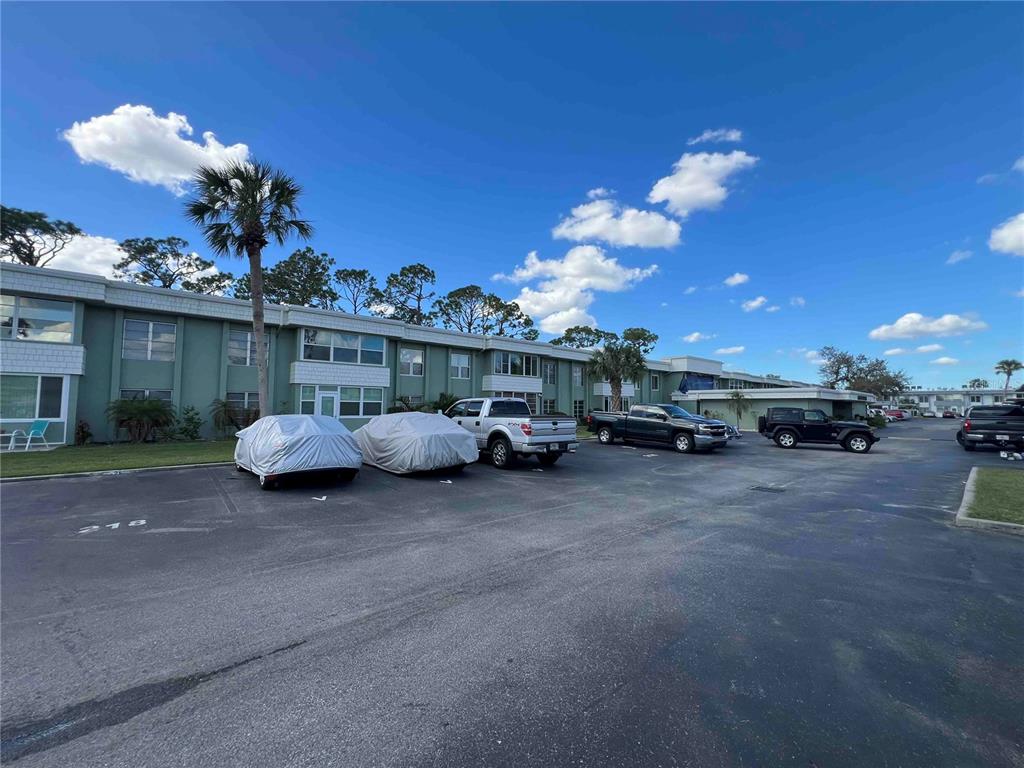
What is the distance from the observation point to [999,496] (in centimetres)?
883

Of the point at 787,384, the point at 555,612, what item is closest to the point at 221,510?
the point at 555,612

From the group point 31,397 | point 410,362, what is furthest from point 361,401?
point 31,397

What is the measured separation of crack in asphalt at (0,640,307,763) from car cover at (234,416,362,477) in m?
6.43

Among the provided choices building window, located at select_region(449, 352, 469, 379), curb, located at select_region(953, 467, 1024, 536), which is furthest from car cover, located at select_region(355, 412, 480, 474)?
building window, located at select_region(449, 352, 469, 379)

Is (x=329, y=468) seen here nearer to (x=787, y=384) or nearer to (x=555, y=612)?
(x=555, y=612)

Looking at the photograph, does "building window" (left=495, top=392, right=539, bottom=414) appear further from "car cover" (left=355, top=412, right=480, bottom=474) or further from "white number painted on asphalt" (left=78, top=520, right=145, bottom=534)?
"white number painted on asphalt" (left=78, top=520, right=145, bottom=534)

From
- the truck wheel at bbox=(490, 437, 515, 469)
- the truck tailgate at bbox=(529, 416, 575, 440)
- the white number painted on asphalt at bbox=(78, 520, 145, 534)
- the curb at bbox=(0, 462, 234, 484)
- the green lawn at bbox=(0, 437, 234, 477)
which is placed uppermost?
the truck tailgate at bbox=(529, 416, 575, 440)

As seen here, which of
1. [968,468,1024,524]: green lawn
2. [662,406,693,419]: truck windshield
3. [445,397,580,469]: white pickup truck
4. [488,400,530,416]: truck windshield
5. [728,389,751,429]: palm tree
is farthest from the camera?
[728,389,751,429]: palm tree

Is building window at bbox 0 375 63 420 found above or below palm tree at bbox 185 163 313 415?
below

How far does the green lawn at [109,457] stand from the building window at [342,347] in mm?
6377

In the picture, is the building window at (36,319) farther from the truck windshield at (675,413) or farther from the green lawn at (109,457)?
the truck windshield at (675,413)

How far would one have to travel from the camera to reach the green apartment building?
1513 cm

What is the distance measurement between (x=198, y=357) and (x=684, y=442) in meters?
20.7

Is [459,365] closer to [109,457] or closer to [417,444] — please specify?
[417,444]
